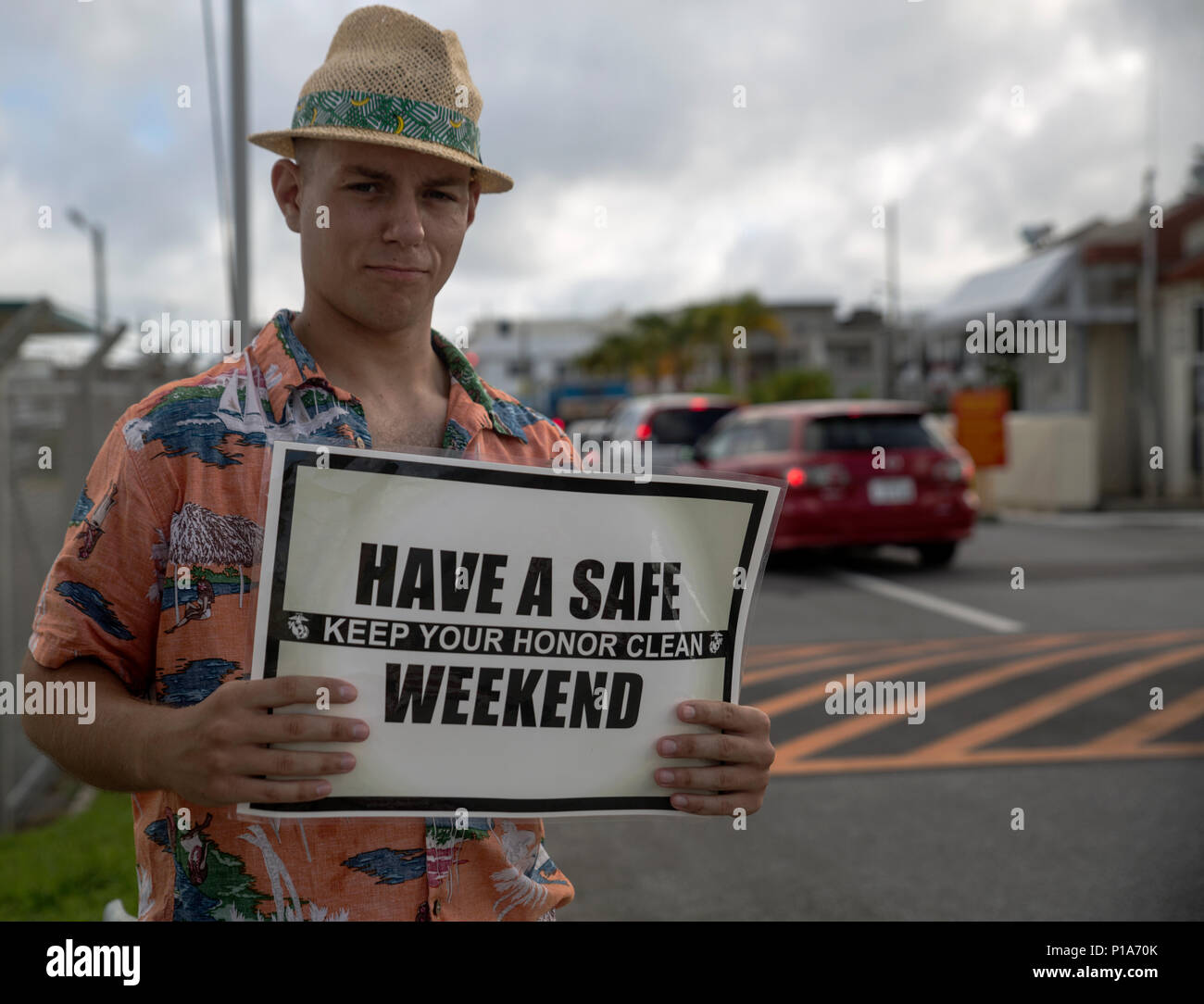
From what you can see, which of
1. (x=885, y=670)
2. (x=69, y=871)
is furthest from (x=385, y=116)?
(x=885, y=670)

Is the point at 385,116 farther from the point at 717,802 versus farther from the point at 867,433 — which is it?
the point at 867,433

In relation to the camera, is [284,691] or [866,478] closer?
[284,691]

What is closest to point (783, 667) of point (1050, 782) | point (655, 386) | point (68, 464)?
point (1050, 782)

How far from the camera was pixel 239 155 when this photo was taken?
894cm

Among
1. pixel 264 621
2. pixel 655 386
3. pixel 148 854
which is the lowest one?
pixel 148 854

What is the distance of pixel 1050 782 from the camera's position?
5742 mm

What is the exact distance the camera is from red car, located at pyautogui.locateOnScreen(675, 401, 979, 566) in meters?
12.3

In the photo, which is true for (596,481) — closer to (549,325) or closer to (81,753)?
(81,753)

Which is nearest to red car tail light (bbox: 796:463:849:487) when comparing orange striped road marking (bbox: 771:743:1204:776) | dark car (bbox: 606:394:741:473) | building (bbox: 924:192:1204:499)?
dark car (bbox: 606:394:741:473)

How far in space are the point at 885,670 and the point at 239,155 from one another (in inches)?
222

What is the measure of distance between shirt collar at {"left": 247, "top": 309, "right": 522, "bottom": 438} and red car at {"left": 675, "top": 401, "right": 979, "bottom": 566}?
1020 cm

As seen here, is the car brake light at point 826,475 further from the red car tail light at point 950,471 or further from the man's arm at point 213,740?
the man's arm at point 213,740

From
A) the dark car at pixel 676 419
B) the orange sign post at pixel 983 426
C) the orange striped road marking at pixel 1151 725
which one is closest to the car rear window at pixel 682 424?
the dark car at pixel 676 419
